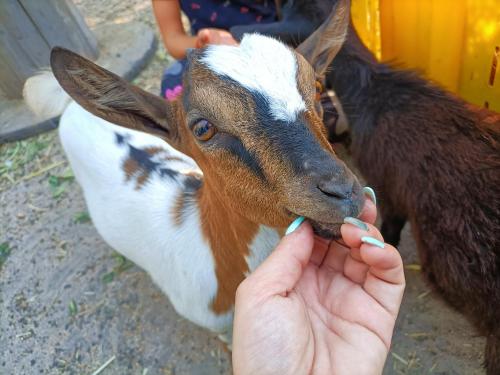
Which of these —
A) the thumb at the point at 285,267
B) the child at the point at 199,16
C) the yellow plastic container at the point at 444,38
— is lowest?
the yellow plastic container at the point at 444,38

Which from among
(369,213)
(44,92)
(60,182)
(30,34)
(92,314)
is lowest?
(92,314)

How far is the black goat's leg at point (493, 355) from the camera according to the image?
6.15 feet

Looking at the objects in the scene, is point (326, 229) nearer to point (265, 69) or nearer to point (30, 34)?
point (265, 69)

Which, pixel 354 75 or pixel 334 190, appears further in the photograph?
pixel 354 75

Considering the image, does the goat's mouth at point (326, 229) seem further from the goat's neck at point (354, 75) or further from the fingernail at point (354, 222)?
the goat's neck at point (354, 75)

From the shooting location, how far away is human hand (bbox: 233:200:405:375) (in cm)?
125

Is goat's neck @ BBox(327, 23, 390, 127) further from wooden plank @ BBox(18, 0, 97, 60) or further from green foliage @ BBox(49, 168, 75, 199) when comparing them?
wooden plank @ BBox(18, 0, 97, 60)

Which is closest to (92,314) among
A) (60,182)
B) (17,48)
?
(60,182)

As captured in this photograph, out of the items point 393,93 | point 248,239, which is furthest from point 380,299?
point 393,93

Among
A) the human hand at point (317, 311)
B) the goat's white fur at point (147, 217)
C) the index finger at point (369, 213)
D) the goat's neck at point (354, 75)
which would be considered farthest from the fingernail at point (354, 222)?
the goat's neck at point (354, 75)

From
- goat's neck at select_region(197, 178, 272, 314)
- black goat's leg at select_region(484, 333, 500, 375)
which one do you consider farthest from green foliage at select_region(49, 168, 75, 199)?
black goat's leg at select_region(484, 333, 500, 375)

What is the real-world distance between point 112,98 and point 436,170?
1464 millimetres

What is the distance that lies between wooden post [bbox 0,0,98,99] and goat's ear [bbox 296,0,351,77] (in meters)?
3.31

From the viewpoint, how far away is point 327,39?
183cm
